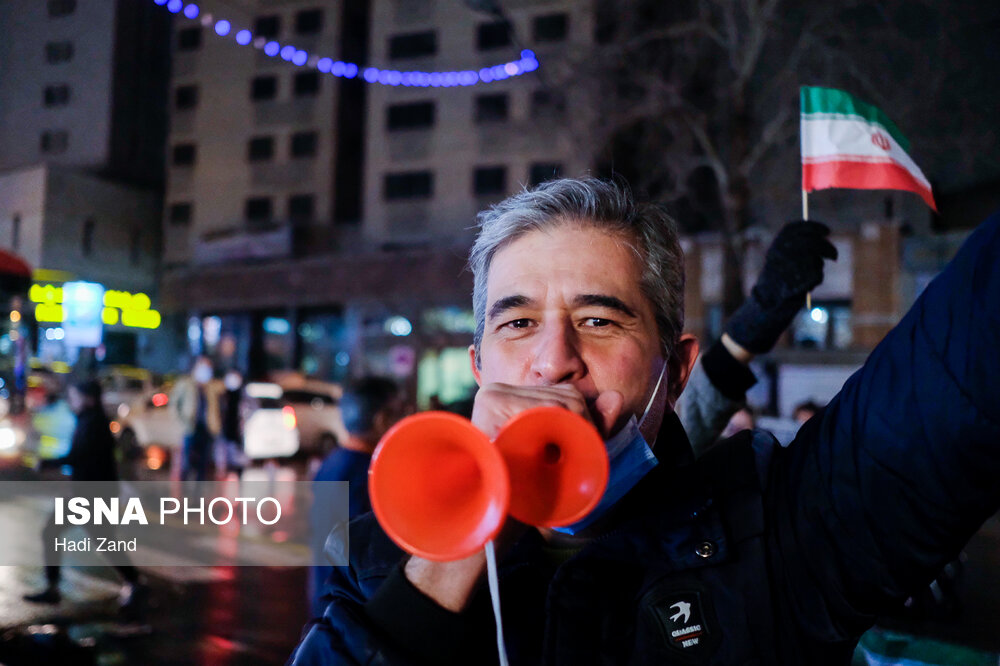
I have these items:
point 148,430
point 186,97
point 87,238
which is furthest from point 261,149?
point 148,430

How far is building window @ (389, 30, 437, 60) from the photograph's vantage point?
29.2 metres

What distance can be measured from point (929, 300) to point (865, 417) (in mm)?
217

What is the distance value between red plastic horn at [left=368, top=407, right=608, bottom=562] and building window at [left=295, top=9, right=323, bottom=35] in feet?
113

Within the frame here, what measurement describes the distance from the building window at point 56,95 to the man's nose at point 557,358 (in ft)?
82.0

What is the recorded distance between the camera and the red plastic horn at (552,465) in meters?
1.02

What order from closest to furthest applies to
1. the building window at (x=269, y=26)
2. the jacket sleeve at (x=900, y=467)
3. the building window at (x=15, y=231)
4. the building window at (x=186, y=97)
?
the jacket sleeve at (x=900, y=467)
the building window at (x=15, y=231)
the building window at (x=269, y=26)
the building window at (x=186, y=97)

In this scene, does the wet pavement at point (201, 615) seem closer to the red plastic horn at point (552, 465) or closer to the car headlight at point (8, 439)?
the red plastic horn at point (552, 465)

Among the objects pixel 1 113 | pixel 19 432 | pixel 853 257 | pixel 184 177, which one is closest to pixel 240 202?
pixel 184 177

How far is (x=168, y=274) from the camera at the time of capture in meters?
31.3

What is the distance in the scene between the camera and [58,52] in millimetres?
18688

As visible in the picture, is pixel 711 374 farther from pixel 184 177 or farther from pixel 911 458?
pixel 184 177

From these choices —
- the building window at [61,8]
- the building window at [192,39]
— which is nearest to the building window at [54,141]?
the building window at [192,39]

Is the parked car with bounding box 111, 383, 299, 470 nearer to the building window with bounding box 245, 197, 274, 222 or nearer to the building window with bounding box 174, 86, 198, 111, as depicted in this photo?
the building window with bounding box 245, 197, 274, 222

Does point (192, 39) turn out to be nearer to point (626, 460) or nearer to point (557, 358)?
point (557, 358)
